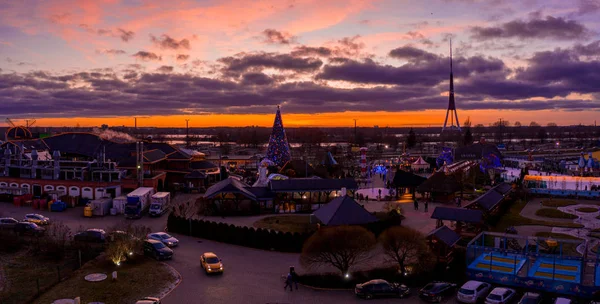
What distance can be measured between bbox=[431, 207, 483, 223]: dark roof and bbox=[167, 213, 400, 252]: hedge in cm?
260

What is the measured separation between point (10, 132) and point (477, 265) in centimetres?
4730

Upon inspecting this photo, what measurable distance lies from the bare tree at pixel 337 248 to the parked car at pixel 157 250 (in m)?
6.28

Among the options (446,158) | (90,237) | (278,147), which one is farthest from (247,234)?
(446,158)

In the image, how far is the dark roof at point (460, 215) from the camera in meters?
23.4

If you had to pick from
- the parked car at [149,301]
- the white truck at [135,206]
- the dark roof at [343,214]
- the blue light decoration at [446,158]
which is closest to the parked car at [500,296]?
the dark roof at [343,214]

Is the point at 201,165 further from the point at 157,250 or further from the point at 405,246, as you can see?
the point at 405,246

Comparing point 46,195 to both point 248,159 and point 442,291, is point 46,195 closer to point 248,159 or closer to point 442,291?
point 442,291

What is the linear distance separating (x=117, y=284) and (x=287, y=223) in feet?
39.5

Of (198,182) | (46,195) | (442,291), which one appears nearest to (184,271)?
Answer: (442,291)

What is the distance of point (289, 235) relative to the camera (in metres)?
21.6

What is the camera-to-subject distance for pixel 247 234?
73.9 feet

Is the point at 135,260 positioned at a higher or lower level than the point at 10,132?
lower

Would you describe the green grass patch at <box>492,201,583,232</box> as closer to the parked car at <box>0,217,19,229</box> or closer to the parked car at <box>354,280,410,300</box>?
the parked car at <box>354,280,410,300</box>

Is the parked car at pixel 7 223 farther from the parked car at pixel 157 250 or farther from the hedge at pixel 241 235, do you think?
the parked car at pixel 157 250
